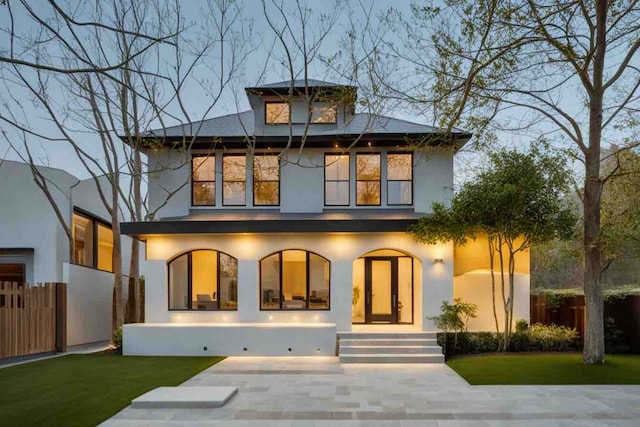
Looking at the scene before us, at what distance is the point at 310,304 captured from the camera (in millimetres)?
14602

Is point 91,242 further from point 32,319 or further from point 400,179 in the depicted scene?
point 400,179

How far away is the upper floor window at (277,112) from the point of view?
16703 millimetres

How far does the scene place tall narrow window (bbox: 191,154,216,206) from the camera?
15.9 meters

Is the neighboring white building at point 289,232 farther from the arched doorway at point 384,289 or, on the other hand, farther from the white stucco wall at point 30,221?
the white stucco wall at point 30,221

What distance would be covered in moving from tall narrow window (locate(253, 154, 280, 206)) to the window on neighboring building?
22.7ft

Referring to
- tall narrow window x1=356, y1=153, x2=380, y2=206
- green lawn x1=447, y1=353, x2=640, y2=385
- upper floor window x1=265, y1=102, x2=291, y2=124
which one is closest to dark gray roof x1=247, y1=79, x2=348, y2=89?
upper floor window x1=265, y1=102, x2=291, y2=124

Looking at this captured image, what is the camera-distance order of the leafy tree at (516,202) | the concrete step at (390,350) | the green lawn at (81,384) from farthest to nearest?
the concrete step at (390,350) → the leafy tree at (516,202) → the green lawn at (81,384)

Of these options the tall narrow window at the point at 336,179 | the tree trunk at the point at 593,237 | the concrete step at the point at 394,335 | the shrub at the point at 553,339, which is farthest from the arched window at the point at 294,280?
the tree trunk at the point at 593,237

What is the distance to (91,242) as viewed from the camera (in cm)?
1894

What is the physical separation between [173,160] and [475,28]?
1064 centimetres

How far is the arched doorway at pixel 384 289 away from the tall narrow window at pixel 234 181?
15.0 ft

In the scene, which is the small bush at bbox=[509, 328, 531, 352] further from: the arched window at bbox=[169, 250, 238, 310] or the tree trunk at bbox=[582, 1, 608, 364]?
the arched window at bbox=[169, 250, 238, 310]

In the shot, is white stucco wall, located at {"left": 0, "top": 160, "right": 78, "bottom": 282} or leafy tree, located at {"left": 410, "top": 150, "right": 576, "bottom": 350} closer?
leafy tree, located at {"left": 410, "top": 150, "right": 576, "bottom": 350}

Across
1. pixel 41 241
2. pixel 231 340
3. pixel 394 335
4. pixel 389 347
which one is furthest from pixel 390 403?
pixel 41 241
